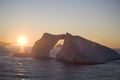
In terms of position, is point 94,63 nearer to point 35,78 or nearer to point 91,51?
point 91,51

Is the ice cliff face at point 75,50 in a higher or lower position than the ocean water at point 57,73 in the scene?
higher

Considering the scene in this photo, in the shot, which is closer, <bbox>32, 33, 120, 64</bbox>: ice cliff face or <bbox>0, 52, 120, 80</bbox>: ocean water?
<bbox>0, 52, 120, 80</bbox>: ocean water

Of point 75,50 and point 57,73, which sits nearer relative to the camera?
point 57,73

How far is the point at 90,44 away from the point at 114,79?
126ft

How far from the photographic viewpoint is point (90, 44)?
283 ft

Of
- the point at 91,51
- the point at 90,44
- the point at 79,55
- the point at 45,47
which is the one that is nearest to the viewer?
the point at 79,55

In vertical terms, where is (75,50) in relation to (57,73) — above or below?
above

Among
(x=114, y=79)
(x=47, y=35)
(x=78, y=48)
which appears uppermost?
(x=47, y=35)

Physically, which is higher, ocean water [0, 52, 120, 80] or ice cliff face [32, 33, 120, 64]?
ice cliff face [32, 33, 120, 64]

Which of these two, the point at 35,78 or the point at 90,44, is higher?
the point at 90,44

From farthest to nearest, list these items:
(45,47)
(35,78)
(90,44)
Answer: (45,47) < (90,44) < (35,78)

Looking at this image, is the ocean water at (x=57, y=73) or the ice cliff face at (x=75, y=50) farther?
the ice cliff face at (x=75, y=50)

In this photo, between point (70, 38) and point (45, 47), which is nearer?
point (70, 38)

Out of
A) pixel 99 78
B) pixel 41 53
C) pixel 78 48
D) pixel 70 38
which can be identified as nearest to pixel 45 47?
pixel 41 53
